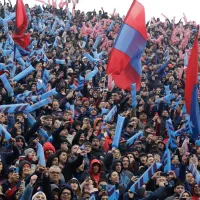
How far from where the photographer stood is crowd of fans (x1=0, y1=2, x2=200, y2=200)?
6246 millimetres

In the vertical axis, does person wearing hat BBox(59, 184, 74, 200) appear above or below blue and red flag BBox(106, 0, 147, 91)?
below

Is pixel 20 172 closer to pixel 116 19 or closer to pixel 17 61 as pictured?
pixel 17 61

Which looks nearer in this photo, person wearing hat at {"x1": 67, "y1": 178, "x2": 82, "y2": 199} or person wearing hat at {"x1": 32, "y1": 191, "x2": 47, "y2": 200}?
person wearing hat at {"x1": 32, "y1": 191, "x2": 47, "y2": 200}

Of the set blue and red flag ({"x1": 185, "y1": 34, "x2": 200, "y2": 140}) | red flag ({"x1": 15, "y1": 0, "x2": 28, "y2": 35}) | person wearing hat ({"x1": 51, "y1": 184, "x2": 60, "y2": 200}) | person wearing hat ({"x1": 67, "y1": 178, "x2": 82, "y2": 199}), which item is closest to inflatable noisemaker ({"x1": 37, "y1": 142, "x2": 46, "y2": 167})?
person wearing hat ({"x1": 67, "y1": 178, "x2": 82, "y2": 199})

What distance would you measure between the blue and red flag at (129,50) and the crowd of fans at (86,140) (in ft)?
2.24

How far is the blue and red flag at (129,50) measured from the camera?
1059cm

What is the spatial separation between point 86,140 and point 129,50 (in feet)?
9.74

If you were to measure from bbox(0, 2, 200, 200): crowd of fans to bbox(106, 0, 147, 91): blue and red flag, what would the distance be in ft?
2.24

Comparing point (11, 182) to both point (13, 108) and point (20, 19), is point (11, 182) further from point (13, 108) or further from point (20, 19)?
point (20, 19)

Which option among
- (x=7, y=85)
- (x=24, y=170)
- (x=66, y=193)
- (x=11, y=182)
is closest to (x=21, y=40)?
(x=7, y=85)

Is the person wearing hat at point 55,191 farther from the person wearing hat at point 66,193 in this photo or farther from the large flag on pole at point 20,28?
the large flag on pole at point 20,28

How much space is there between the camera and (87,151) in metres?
7.70

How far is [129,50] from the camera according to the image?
10.6 m

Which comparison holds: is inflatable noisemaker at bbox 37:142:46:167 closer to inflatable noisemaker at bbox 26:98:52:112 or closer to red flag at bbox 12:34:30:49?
inflatable noisemaker at bbox 26:98:52:112
